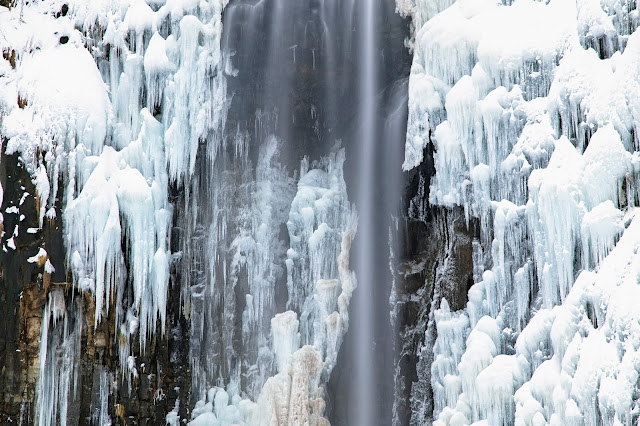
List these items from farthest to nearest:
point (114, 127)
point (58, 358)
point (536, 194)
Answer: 1. point (114, 127)
2. point (58, 358)
3. point (536, 194)

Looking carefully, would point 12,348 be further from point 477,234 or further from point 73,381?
point 477,234

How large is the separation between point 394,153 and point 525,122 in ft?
4.97

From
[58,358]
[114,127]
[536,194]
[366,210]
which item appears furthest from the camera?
[366,210]

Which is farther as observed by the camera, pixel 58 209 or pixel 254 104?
pixel 254 104

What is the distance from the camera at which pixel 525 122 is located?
7422mm

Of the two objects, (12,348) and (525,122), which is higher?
(525,122)

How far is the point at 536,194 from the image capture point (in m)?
7.17

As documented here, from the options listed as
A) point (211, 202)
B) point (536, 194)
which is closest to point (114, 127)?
point (211, 202)

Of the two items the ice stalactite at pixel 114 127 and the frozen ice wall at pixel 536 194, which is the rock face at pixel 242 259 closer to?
the ice stalactite at pixel 114 127

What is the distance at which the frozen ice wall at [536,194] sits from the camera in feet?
21.5

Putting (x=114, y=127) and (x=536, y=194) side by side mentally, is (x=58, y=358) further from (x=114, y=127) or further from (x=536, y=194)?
(x=536, y=194)

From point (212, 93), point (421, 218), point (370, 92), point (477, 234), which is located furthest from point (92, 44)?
point (477, 234)

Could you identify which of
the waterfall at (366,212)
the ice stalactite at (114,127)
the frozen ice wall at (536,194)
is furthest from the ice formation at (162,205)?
the frozen ice wall at (536,194)

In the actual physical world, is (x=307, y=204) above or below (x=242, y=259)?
above
